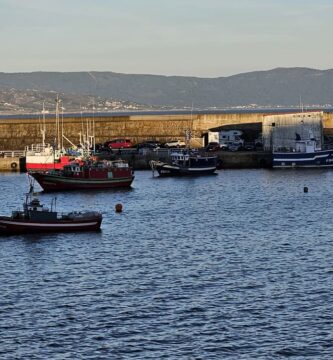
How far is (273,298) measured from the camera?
53812mm

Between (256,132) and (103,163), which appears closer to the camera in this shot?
(103,163)

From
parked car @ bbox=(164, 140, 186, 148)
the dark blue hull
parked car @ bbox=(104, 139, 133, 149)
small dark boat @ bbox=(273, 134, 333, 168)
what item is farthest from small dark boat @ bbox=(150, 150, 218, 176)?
parked car @ bbox=(104, 139, 133, 149)

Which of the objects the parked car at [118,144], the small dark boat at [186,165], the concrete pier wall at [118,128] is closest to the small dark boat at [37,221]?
the small dark boat at [186,165]

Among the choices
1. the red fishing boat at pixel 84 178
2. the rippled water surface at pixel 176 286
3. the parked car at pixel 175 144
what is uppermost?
the parked car at pixel 175 144

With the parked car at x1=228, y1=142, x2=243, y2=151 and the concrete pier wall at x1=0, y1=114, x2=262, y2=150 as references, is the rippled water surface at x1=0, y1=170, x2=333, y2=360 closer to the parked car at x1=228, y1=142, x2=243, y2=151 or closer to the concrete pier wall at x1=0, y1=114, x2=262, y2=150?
the parked car at x1=228, y1=142, x2=243, y2=151

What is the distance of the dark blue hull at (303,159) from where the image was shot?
13550cm

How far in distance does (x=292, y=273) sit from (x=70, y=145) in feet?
319

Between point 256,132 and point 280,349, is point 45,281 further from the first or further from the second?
point 256,132

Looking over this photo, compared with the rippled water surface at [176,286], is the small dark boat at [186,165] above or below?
above

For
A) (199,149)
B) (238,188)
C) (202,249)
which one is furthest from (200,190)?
(202,249)

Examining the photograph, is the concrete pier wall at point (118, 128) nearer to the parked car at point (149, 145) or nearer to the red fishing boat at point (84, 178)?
the parked car at point (149, 145)

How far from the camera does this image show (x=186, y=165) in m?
128

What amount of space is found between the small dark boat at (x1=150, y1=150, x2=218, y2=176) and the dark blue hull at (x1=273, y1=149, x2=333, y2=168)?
1061 centimetres

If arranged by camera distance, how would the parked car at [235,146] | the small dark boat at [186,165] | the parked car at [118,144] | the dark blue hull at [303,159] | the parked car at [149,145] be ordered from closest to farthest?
the small dark boat at [186,165] → the dark blue hull at [303,159] → the parked car at [149,145] → the parked car at [235,146] → the parked car at [118,144]
